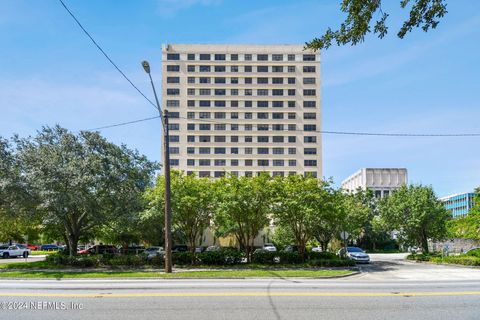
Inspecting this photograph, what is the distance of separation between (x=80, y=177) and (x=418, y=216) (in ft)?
92.4

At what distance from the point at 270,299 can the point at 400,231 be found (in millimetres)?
31931

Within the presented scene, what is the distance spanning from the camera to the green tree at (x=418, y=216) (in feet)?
129

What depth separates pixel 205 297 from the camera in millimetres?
13367

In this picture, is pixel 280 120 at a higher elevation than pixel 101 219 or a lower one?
higher

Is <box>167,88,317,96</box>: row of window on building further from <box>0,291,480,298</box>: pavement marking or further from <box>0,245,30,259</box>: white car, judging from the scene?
<box>0,291,480,298</box>: pavement marking

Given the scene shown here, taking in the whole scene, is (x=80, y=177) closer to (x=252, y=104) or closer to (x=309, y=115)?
(x=252, y=104)

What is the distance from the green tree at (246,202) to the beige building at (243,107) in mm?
66721

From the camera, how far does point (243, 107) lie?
325ft

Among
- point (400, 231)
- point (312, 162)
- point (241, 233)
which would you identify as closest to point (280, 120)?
point (312, 162)

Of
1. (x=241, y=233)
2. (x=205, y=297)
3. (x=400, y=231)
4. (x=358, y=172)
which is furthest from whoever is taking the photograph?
(x=358, y=172)

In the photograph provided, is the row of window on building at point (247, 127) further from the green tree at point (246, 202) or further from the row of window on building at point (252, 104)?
the green tree at point (246, 202)

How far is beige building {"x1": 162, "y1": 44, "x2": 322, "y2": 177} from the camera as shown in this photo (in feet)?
320

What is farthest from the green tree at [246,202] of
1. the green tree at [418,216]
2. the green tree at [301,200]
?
the green tree at [418,216]

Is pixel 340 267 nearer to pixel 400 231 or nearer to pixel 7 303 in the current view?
pixel 400 231
